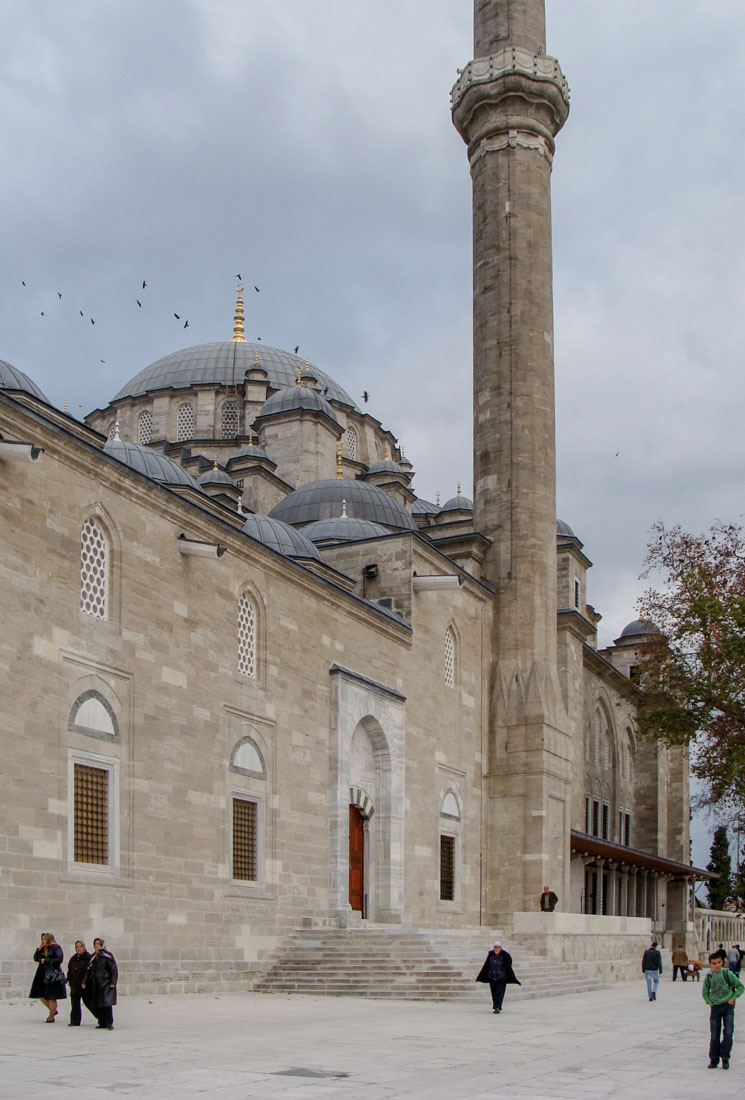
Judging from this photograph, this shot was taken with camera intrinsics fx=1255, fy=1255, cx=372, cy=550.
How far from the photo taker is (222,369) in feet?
114

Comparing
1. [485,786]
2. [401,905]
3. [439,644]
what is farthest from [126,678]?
[485,786]

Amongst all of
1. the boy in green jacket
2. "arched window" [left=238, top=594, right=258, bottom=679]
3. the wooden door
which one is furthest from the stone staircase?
the boy in green jacket

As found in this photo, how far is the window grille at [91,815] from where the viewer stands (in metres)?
13.1

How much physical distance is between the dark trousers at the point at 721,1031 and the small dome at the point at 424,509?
1148 inches

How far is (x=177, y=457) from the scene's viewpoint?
32.2m

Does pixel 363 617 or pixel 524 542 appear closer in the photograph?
pixel 363 617

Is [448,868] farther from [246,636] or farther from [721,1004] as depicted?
[721,1004]

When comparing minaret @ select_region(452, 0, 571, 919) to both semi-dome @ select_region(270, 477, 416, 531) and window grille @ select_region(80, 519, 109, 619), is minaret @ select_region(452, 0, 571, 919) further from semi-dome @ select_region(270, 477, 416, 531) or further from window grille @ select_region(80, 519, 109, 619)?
window grille @ select_region(80, 519, 109, 619)

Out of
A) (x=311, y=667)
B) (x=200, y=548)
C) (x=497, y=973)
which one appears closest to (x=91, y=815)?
(x=200, y=548)

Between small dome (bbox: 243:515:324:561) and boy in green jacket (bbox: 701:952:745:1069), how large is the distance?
41.1 ft

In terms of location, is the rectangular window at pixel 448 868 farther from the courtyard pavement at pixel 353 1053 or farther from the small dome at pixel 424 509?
the small dome at pixel 424 509

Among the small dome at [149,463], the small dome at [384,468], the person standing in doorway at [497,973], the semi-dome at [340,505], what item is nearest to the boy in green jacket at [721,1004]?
the person standing in doorway at [497,973]

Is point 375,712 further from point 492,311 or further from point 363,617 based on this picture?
point 492,311

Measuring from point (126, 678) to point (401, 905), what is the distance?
764cm
